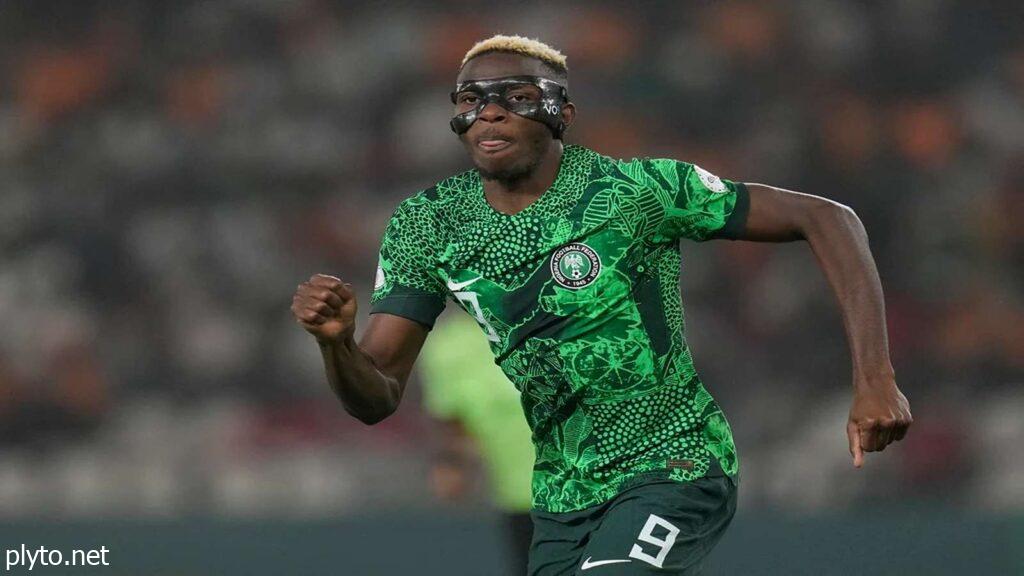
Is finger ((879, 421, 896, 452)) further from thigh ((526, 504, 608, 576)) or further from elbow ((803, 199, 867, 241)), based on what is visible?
thigh ((526, 504, 608, 576))

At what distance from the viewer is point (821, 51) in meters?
8.55

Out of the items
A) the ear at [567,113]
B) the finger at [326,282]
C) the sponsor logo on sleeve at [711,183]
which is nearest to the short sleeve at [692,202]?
the sponsor logo on sleeve at [711,183]

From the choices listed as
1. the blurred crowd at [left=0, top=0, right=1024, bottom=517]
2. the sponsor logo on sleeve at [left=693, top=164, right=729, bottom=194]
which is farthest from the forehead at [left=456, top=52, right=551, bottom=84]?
the blurred crowd at [left=0, top=0, right=1024, bottom=517]

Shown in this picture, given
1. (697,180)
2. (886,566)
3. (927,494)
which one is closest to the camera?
(697,180)

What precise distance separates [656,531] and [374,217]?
512 cm

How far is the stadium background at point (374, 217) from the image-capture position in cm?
835

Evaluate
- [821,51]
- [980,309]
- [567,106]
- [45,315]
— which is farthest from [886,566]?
[45,315]

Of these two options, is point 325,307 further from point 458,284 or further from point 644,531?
point 644,531

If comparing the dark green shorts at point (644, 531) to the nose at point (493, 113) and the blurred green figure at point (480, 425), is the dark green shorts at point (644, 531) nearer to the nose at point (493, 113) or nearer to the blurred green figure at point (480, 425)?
the nose at point (493, 113)

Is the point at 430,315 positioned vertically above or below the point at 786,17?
below

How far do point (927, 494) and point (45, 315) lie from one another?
5179mm

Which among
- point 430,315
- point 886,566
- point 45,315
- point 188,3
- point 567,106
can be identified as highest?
point 188,3

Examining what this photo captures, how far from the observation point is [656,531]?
3.72m

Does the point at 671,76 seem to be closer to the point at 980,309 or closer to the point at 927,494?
the point at 980,309
